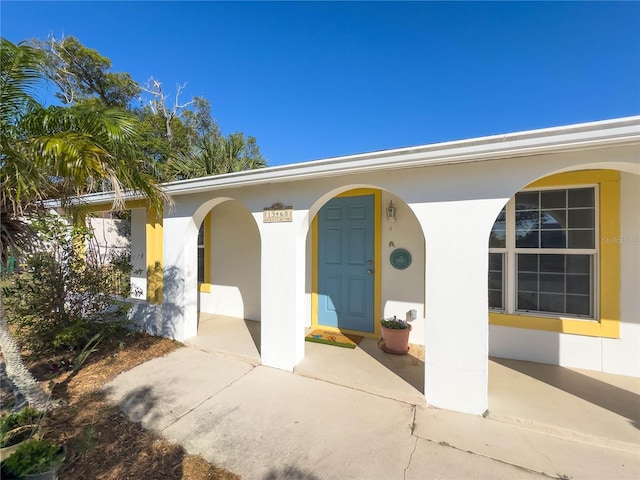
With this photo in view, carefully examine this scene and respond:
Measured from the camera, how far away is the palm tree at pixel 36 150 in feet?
7.82

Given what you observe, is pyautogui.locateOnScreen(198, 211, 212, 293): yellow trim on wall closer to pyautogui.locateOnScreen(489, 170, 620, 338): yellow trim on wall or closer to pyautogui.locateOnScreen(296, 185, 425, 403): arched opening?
pyautogui.locateOnScreen(296, 185, 425, 403): arched opening

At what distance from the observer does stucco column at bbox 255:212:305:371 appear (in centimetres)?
387

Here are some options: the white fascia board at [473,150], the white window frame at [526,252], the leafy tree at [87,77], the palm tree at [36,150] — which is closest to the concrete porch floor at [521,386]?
the white window frame at [526,252]

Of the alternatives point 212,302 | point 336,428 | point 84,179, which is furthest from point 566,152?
point 212,302

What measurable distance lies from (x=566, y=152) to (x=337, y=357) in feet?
12.5

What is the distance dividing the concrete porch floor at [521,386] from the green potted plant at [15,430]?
2298mm

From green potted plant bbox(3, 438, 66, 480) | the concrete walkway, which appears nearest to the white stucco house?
the concrete walkway

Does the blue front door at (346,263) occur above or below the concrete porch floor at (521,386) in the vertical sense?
above

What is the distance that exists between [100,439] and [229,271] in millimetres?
4127

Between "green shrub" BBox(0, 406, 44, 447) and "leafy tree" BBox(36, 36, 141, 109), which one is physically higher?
"leafy tree" BBox(36, 36, 141, 109)

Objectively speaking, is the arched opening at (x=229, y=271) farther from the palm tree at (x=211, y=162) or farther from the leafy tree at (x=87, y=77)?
the leafy tree at (x=87, y=77)

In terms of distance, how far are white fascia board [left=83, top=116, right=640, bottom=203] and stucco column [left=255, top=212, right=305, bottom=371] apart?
2.26 ft

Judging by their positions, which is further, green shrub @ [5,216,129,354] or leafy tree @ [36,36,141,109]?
leafy tree @ [36,36,141,109]

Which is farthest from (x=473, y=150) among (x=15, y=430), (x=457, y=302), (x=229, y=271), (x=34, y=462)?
(x=229, y=271)
